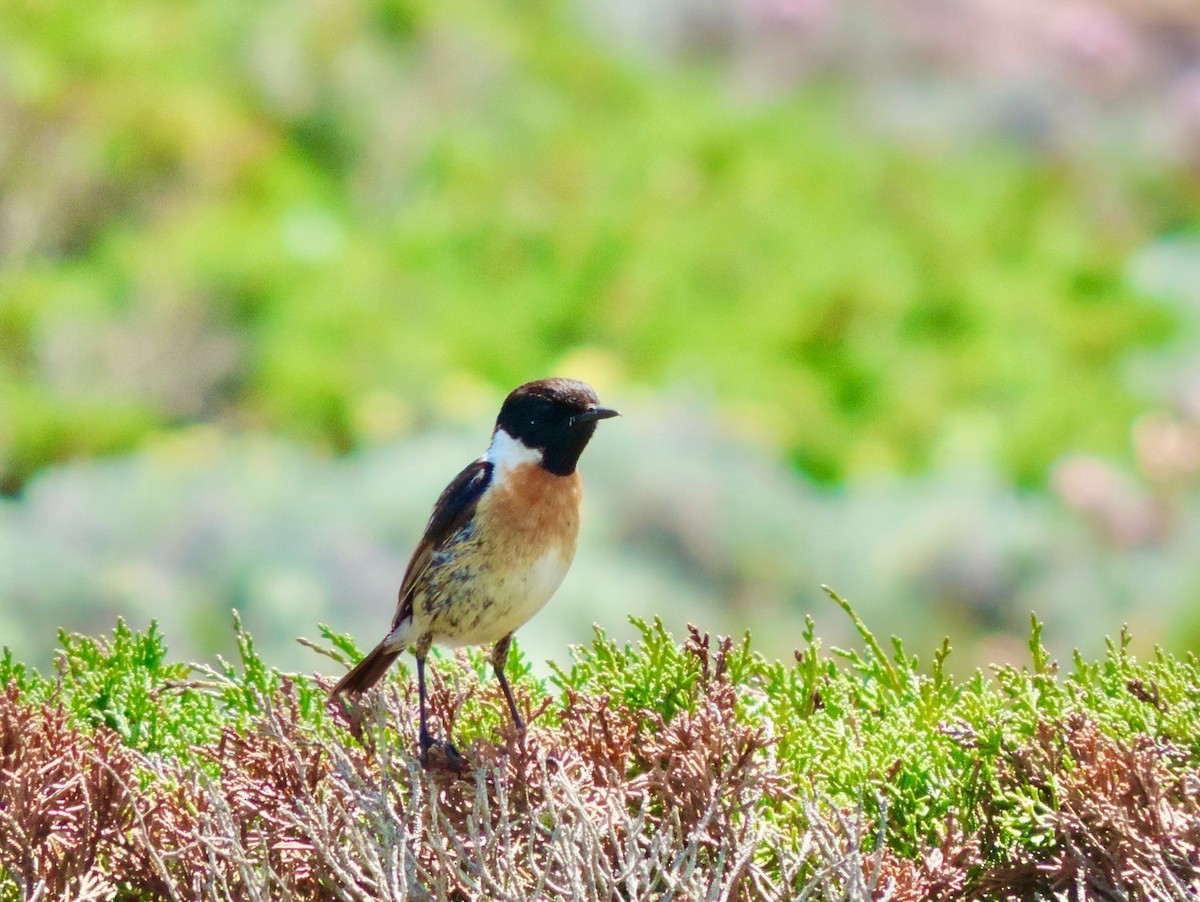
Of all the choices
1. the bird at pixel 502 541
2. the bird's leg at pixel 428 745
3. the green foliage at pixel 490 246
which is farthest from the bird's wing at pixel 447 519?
the green foliage at pixel 490 246

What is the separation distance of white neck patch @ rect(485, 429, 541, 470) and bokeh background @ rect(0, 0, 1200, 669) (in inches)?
123

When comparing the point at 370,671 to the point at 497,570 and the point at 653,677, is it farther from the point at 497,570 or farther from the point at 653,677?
the point at 653,677

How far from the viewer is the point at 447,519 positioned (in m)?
3.62

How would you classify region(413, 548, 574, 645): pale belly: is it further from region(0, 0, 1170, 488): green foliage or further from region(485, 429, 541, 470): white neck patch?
region(0, 0, 1170, 488): green foliage

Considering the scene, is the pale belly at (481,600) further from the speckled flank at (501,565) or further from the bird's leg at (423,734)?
the bird's leg at (423,734)

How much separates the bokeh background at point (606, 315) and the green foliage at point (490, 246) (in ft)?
0.09

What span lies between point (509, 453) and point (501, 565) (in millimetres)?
289

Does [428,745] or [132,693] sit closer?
[428,745]

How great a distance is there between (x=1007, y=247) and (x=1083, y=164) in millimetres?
1514

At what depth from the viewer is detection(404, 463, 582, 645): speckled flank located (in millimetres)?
3496

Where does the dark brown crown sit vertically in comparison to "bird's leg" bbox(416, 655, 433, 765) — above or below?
above

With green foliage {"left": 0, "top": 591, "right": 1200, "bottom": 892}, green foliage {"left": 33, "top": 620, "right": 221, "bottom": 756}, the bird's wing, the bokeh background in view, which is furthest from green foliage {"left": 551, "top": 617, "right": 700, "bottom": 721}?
the bokeh background

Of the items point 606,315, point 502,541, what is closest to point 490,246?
point 606,315

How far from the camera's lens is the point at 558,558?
3576 millimetres
